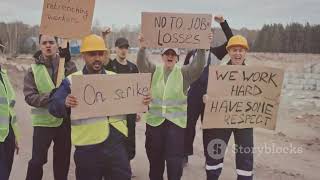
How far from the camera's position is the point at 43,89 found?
5.52 m

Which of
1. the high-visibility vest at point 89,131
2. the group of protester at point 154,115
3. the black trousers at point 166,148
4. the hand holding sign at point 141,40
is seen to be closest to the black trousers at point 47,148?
the group of protester at point 154,115

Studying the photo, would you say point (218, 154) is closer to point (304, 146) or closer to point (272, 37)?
point (304, 146)

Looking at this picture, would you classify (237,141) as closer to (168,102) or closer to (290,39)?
(168,102)

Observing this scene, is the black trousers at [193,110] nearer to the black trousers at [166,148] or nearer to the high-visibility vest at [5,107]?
the black trousers at [166,148]

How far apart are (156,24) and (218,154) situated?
65.5 inches

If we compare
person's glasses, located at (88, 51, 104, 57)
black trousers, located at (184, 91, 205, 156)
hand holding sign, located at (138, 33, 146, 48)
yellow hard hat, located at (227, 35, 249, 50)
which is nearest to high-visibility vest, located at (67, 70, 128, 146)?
person's glasses, located at (88, 51, 104, 57)

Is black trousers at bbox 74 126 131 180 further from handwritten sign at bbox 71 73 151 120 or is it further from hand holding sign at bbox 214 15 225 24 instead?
hand holding sign at bbox 214 15 225 24

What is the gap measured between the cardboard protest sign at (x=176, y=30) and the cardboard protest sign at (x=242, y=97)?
0.43 meters

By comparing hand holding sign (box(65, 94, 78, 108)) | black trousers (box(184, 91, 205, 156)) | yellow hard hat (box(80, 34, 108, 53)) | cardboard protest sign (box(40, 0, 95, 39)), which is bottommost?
black trousers (box(184, 91, 205, 156))

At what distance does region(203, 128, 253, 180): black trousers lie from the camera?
5699mm

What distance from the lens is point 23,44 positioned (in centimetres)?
5769

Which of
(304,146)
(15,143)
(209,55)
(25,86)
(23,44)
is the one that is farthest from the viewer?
(23,44)

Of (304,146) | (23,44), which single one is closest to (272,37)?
(23,44)

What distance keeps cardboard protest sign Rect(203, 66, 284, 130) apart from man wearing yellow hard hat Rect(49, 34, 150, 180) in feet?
4.62
